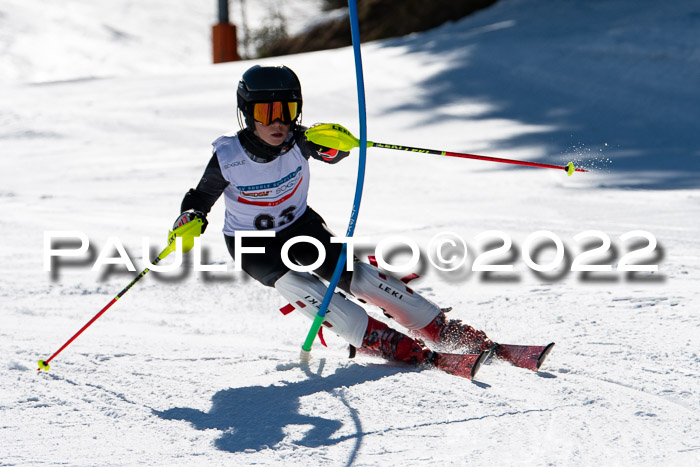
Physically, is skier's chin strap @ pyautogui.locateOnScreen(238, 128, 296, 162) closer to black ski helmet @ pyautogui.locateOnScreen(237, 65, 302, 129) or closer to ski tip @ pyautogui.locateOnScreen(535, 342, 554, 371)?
black ski helmet @ pyautogui.locateOnScreen(237, 65, 302, 129)

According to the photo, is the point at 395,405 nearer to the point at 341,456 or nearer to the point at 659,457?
the point at 341,456

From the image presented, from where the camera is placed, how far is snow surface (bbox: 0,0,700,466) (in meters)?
2.96

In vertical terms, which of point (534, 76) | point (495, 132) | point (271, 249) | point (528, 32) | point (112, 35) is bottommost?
point (271, 249)

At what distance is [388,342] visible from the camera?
362cm

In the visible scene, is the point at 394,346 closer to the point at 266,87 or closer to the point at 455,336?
the point at 455,336

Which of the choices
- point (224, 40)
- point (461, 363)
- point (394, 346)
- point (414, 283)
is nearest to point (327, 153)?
point (394, 346)

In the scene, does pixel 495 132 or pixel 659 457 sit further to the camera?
pixel 495 132

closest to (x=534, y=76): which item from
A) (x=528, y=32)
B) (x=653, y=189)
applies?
(x=528, y=32)

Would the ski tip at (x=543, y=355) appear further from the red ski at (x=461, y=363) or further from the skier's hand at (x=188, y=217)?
the skier's hand at (x=188, y=217)

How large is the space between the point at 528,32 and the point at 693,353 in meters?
9.71

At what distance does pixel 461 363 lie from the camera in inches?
137

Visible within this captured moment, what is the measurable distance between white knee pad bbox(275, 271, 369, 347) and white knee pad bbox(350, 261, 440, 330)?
0.45 feet

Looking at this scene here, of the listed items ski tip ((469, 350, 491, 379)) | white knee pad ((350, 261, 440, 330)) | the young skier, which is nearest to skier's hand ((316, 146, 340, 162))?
the young skier

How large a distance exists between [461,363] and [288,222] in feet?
3.31
